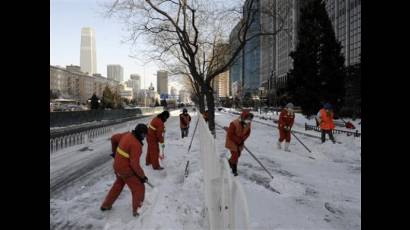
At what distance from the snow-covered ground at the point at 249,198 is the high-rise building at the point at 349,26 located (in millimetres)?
38078

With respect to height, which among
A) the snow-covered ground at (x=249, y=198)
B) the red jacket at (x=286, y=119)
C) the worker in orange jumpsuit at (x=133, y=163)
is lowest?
the snow-covered ground at (x=249, y=198)

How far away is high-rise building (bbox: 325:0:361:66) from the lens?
4338 centimetres

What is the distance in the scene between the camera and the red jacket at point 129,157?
5.17 meters

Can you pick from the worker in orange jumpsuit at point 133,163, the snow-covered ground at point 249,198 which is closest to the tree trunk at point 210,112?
the snow-covered ground at point 249,198

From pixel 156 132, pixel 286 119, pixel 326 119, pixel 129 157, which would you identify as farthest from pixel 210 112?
pixel 129 157

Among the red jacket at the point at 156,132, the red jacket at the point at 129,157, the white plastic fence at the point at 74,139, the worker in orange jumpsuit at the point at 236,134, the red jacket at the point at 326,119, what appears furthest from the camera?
the white plastic fence at the point at 74,139

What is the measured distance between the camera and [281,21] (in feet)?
53.8

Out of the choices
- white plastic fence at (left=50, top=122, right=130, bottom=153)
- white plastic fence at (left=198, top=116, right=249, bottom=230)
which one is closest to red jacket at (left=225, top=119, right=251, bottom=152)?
white plastic fence at (left=198, top=116, right=249, bottom=230)

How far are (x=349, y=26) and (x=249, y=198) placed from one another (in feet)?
153

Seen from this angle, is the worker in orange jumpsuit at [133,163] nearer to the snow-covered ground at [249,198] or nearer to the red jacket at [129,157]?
the red jacket at [129,157]

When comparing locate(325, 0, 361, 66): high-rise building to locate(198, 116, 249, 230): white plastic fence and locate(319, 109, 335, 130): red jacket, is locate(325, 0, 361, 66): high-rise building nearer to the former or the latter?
locate(319, 109, 335, 130): red jacket

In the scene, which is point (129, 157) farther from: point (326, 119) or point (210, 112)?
point (210, 112)
